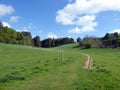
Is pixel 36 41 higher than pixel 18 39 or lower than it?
lower

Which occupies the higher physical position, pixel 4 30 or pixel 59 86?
pixel 4 30

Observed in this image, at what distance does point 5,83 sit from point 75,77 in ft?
16.8

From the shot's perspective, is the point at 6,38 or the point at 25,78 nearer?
the point at 25,78

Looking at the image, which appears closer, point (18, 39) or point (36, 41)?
point (18, 39)

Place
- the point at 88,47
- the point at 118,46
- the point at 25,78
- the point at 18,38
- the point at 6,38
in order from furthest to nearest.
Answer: the point at 18,38 → the point at 6,38 → the point at 88,47 → the point at 118,46 → the point at 25,78

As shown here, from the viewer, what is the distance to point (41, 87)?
15.3 metres

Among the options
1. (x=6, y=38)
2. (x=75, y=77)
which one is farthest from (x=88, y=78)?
(x=6, y=38)

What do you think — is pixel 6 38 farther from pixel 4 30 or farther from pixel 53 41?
pixel 53 41

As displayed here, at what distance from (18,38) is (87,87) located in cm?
13129

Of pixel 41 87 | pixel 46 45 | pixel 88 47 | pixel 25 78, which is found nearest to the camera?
pixel 41 87

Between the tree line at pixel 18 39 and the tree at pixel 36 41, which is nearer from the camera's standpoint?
the tree line at pixel 18 39

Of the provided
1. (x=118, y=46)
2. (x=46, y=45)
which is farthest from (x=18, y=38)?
(x=118, y=46)

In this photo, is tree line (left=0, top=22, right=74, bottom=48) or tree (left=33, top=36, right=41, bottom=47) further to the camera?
tree (left=33, top=36, right=41, bottom=47)

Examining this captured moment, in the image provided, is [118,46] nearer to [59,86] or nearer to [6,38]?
[6,38]
